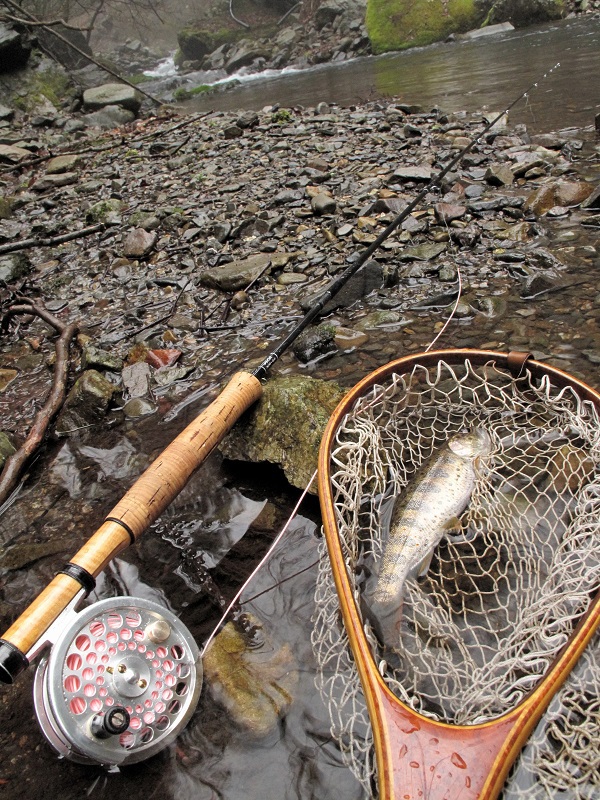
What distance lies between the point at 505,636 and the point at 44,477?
255 cm

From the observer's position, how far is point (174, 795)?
1.78m

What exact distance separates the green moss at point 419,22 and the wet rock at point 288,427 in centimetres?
2650

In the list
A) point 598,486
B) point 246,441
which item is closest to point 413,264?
point 246,441

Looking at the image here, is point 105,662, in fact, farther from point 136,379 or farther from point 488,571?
point 136,379

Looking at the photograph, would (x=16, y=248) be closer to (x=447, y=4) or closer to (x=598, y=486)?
(x=598, y=486)

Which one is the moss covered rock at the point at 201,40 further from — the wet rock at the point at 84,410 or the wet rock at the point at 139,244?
the wet rock at the point at 84,410

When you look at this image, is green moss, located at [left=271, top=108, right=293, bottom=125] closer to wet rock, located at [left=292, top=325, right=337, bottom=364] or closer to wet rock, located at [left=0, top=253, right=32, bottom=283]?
wet rock, located at [left=0, top=253, right=32, bottom=283]

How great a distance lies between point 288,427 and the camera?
286 cm

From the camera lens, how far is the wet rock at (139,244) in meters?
5.70

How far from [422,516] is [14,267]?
518 centimetres

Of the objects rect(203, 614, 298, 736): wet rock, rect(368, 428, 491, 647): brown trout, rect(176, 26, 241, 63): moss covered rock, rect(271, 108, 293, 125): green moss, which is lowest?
rect(203, 614, 298, 736): wet rock

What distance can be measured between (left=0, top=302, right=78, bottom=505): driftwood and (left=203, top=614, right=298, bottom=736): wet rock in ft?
5.40

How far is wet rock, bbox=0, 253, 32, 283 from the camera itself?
5670mm

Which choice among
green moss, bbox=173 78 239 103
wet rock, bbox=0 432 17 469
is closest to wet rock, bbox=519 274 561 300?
wet rock, bbox=0 432 17 469
